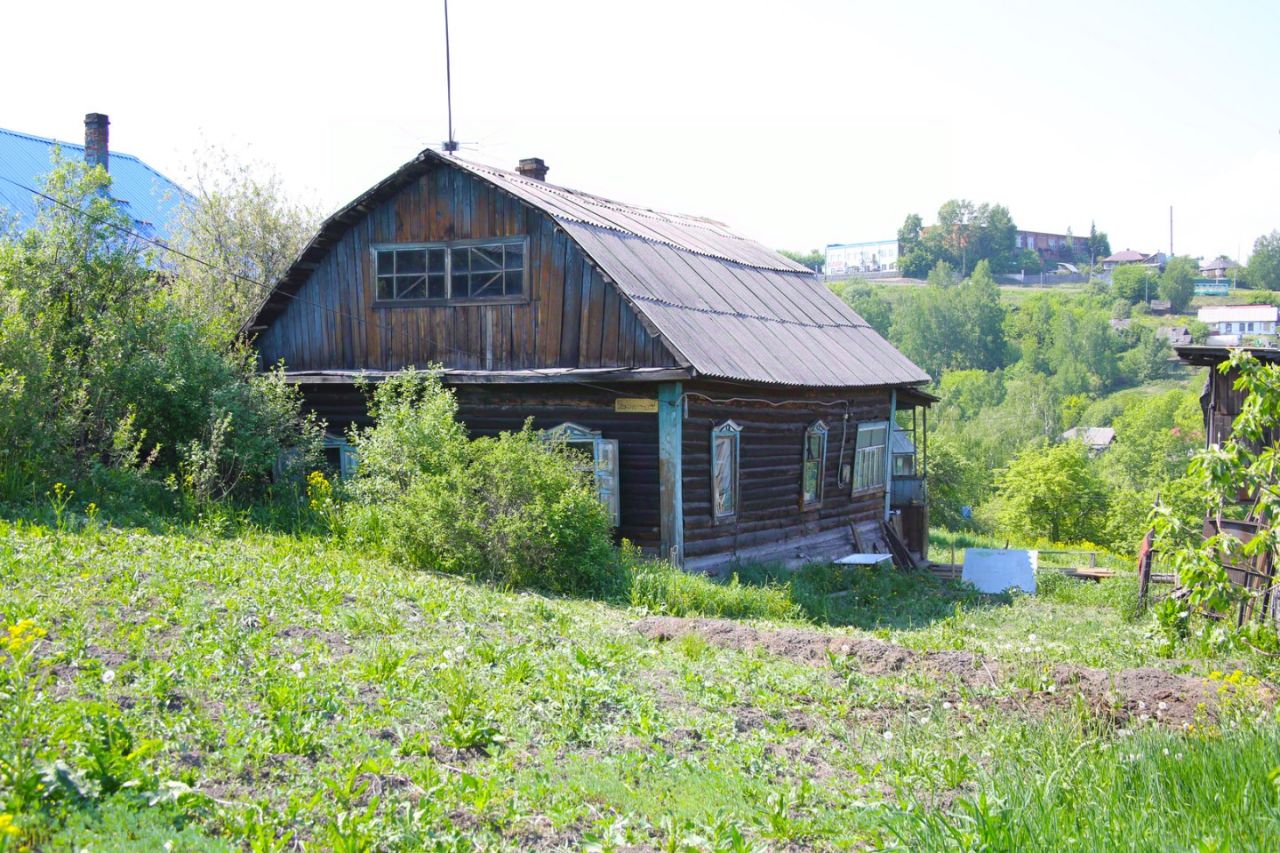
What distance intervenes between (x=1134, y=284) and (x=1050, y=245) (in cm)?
3897

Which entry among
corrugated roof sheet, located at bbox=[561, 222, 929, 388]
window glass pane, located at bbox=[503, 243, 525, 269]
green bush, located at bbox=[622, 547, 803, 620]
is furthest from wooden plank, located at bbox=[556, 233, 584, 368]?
green bush, located at bbox=[622, 547, 803, 620]

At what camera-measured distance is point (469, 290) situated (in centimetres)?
1585

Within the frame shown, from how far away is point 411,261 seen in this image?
16.3m

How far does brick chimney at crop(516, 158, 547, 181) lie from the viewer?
68.3 ft

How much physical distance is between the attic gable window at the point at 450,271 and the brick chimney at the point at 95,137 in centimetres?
1252

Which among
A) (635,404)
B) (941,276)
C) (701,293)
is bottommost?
(635,404)

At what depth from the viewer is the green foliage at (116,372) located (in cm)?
1319

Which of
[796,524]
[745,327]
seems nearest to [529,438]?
[745,327]

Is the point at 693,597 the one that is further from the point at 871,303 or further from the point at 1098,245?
the point at 1098,245

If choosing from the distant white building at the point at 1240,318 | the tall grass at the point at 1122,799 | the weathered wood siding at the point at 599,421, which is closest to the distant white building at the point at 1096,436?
the distant white building at the point at 1240,318

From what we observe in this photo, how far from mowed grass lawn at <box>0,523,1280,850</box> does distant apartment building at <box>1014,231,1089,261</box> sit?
178 meters

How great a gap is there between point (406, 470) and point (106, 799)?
335 inches

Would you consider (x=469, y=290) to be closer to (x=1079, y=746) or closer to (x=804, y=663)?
(x=804, y=663)

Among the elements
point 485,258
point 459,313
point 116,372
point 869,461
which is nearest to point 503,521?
point 459,313
